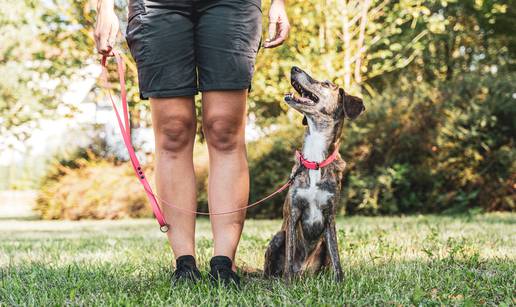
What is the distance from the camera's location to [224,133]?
3451 mm

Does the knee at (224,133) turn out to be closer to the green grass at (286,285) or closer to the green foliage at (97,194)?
the green grass at (286,285)

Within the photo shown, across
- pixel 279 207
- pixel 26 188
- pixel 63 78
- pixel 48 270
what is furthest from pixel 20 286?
pixel 26 188

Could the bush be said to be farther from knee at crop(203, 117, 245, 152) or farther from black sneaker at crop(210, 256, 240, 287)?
black sneaker at crop(210, 256, 240, 287)

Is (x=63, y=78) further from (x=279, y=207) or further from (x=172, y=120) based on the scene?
(x=172, y=120)

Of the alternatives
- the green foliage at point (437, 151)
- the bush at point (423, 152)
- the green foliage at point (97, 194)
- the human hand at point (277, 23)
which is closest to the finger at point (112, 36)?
the human hand at point (277, 23)

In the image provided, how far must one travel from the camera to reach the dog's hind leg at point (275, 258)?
3.88 metres

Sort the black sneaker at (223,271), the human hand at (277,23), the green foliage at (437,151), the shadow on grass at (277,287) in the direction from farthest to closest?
the green foliage at (437,151), the human hand at (277,23), the black sneaker at (223,271), the shadow on grass at (277,287)

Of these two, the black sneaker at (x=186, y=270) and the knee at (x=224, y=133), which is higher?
the knee at (x=224, y=133)

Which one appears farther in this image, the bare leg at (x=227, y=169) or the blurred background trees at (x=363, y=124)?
the blurred background trees at (x=363, y=124)

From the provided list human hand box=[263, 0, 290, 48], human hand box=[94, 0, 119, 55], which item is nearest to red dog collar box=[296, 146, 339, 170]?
human hand box=[263, 0, 290, 48]

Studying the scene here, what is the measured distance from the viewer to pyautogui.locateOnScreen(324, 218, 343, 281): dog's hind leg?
11.9 feet

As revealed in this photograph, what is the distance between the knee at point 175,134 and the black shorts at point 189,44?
163 millimetres

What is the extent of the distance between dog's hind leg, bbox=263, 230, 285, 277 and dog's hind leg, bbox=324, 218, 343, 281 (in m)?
0.33

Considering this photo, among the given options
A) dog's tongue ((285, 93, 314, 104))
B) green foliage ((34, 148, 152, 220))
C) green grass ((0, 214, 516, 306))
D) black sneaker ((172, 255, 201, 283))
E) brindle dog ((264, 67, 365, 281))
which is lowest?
green foliage ((34, 148, 152, 220))
